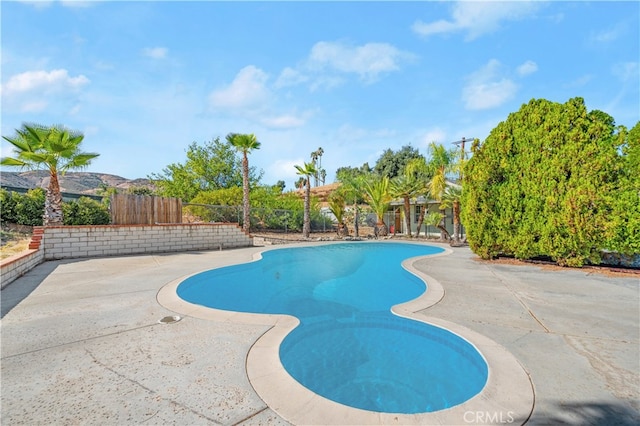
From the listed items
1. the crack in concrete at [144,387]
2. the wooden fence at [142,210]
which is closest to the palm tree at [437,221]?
the wooden fence at [142,210]

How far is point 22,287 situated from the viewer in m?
5.86

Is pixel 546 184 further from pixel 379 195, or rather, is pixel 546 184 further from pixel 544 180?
pixel 379 195

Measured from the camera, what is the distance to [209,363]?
2922 mm

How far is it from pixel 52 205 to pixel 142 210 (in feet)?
9.02

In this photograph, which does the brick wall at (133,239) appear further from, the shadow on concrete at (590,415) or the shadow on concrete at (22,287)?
the shadow on concrete at (590,415)

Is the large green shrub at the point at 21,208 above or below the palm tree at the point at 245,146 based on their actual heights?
below

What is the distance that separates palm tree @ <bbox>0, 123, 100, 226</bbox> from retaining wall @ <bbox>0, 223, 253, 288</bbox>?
1.25m

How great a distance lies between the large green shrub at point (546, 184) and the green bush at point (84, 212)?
661 inches

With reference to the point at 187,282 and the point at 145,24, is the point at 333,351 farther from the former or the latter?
the point at 145,24

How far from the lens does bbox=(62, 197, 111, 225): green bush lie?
13070mm

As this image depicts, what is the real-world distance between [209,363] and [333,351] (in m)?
1.61

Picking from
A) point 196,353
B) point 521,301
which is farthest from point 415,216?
point 196,353

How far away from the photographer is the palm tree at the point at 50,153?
370 inches

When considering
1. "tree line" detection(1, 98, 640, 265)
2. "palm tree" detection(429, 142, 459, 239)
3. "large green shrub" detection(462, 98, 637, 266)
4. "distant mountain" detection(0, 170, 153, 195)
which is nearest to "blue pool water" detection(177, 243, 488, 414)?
"large green shrub" detection(462, 98, 637, 266)
